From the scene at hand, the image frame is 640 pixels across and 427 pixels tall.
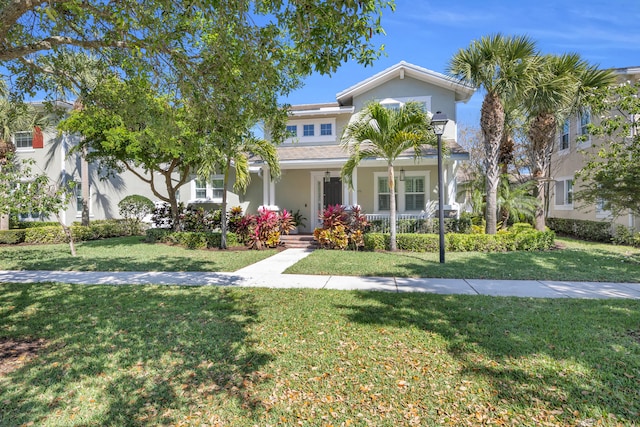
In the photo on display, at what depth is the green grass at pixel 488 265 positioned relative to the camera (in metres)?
7.71

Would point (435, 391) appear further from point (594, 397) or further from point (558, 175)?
point (558, 175)

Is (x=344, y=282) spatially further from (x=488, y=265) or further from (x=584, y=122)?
(x=584, y=122)

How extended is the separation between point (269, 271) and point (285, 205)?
777cm

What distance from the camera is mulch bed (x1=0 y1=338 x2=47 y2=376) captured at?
367 centimetres

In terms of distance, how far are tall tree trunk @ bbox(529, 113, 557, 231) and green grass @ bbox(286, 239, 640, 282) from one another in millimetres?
3215

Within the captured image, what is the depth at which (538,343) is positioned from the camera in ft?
13.2

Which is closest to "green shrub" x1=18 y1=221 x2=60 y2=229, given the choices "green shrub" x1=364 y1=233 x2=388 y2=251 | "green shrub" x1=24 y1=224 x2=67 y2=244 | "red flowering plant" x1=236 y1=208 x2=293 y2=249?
"green shrub" x1=24 y1=224 x2=67 y2=244

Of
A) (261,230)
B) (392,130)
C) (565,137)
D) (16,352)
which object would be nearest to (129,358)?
(16,352)

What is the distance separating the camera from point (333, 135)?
51.7 ft

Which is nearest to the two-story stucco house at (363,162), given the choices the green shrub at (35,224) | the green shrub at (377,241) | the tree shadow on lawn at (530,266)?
the green shrub at (377,241)

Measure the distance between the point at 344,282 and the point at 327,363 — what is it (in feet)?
11.9

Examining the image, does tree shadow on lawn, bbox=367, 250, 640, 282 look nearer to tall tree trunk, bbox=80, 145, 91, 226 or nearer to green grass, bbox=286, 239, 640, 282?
green grass, bbox=286, 239, 640, 282

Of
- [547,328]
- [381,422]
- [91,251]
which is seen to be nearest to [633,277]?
[547,328]

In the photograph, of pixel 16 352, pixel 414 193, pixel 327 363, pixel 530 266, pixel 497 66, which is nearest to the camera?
pixel 327 363
